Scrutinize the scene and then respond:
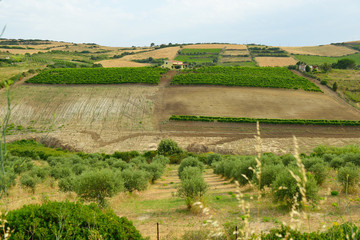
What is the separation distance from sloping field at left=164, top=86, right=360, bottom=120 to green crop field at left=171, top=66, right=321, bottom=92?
10.3ft

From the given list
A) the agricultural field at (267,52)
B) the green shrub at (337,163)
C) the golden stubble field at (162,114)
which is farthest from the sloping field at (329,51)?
the green shrub at (337,163)

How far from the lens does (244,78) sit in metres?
71.8

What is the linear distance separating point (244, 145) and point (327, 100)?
103 ft

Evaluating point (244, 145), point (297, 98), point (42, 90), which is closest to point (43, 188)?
point (244, 145)

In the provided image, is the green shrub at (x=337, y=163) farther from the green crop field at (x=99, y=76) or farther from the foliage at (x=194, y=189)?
the green crop field at (x=99, y=76)

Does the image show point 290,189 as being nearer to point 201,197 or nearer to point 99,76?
point 201,197

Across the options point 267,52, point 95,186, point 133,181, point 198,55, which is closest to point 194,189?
point 133,181

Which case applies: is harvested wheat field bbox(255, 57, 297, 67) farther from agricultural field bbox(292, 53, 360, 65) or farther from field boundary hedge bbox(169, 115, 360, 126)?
field boundary hedge bbox(169, 115, 360, 126)

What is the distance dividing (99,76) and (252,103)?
1740 inches

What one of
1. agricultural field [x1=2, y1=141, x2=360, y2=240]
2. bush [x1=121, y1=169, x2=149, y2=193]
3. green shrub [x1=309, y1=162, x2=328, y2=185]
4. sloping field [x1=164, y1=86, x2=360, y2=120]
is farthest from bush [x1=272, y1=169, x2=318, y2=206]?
sloping field [x1=164, y1=86, x2=360, y2=120]

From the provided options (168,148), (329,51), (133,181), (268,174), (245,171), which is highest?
(329,51)

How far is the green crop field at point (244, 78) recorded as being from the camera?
222ft

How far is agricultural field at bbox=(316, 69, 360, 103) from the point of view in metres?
60.7

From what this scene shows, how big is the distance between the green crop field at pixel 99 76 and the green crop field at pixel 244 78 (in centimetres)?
813
